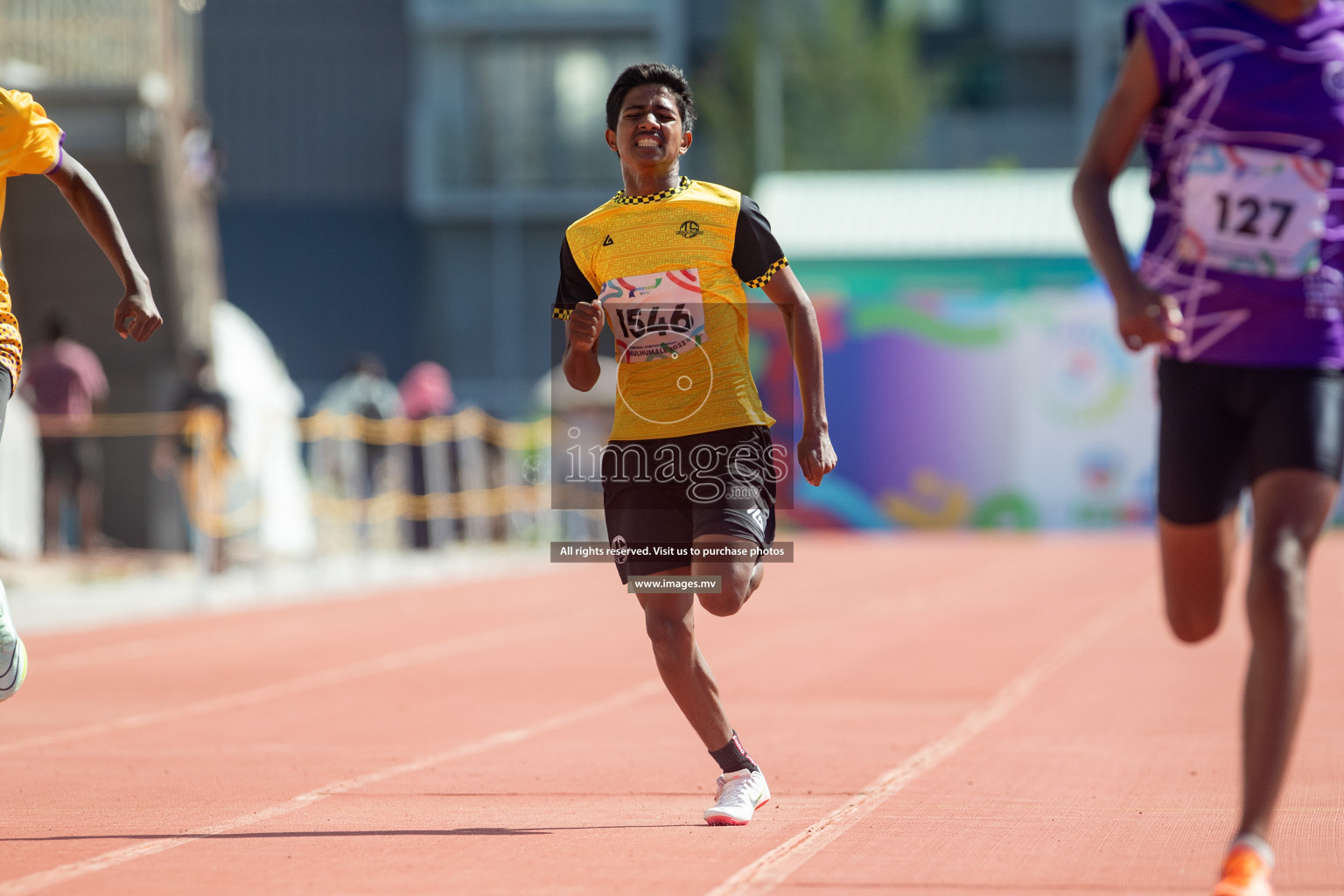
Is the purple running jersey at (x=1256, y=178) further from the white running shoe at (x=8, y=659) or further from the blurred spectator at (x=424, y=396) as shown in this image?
the blurred spectator at (x=424, y=396)

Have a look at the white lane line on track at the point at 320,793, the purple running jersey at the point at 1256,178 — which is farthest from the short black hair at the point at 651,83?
the white lane line on track at the point at 320,793

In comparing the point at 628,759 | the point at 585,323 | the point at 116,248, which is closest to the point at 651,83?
the point at 585,323

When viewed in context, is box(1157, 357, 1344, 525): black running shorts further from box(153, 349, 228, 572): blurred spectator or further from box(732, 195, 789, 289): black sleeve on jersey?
box(153, 349, 228, 572): blurred spectator

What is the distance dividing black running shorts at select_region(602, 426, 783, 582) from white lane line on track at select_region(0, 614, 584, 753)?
3.25 metres

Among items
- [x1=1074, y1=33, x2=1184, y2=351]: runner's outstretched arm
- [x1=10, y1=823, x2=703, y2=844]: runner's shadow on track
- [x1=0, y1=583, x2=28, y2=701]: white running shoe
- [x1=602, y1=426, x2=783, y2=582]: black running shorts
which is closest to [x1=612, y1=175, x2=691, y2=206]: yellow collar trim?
[x1=602, y1=426, x2=783, y2=582]: black running shorts

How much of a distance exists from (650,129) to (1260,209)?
1.89 m

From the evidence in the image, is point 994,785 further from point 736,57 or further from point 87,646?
point 736,57

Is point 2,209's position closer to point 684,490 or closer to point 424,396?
point 684,490

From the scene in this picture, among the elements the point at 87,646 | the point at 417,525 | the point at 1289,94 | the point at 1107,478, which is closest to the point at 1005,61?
the point at 1107,478

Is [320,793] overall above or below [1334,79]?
below

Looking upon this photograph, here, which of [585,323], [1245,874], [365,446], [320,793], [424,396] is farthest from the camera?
[424,396]

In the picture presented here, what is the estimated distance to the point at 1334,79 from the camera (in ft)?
14.8

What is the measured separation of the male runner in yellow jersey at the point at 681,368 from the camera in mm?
5758

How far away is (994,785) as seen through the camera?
6.70 meters
